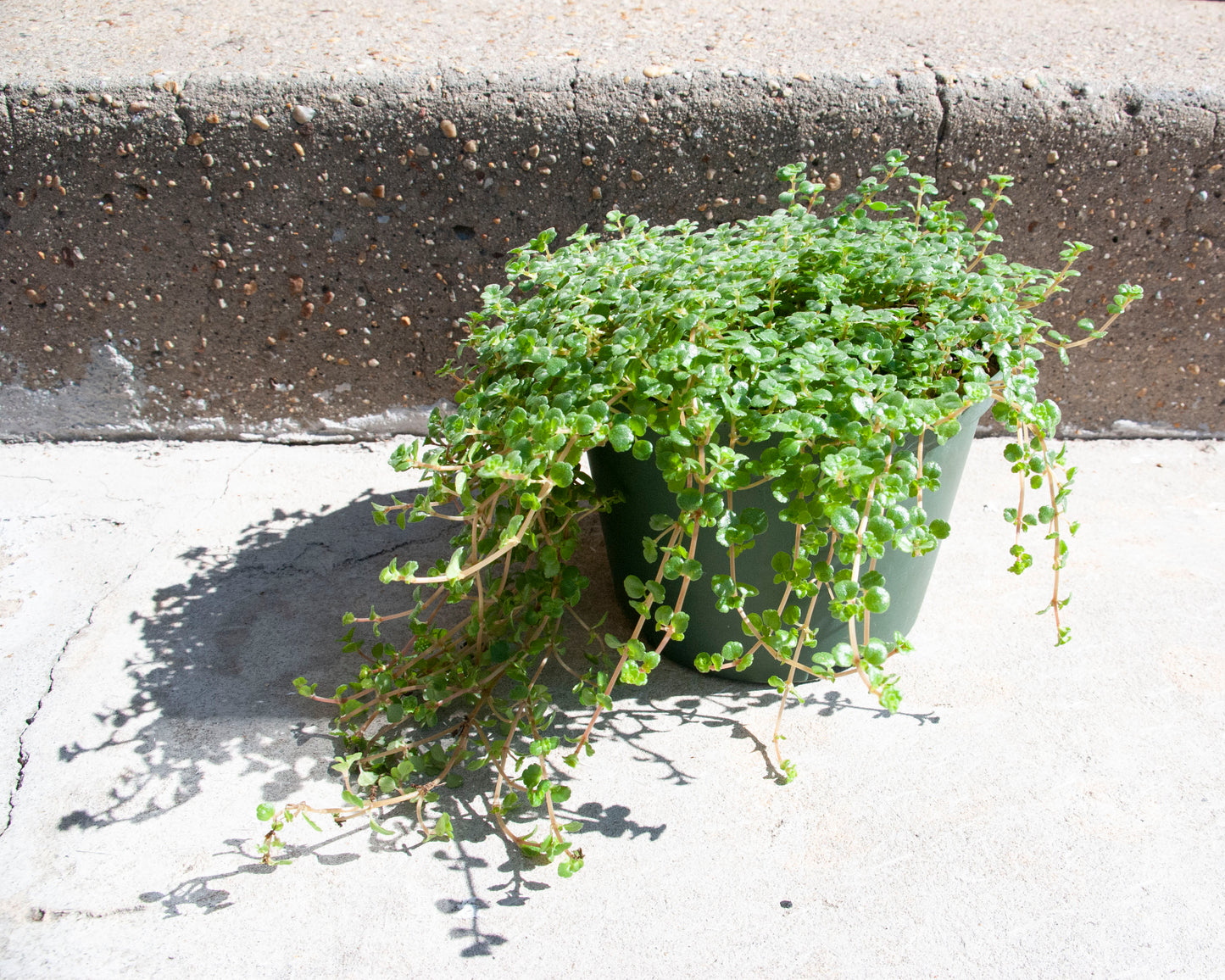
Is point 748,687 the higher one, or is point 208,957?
point 748,687

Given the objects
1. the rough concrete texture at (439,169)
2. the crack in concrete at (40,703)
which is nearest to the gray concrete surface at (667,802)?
the crack in concrete at (40,703)

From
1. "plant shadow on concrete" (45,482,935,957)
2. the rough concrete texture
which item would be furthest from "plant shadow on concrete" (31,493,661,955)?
the rough concrete texture

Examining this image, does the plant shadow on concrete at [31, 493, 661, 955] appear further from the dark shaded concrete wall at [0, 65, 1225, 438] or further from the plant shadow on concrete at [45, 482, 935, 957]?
the dark shaded concrete wall at [0, 65, 1225, 438]

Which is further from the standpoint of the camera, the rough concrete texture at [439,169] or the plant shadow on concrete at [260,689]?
the rough concrete texture at [439,169]

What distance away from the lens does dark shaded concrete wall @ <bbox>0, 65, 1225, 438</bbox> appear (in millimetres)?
2088

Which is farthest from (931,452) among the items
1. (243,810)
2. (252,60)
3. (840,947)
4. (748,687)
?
(252,60)

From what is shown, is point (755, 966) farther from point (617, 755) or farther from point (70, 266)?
point (70, 266)

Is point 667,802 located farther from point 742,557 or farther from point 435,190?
point 435,190

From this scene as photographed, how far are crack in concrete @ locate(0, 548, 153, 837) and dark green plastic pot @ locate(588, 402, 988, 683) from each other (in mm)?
1024

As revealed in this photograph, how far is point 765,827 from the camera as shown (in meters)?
1.36

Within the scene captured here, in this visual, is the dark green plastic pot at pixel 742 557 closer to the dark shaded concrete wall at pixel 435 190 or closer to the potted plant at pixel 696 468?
the potted plant at pixel 696 468

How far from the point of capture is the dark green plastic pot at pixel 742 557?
145 cm

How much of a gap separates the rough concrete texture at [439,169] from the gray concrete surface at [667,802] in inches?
21.3

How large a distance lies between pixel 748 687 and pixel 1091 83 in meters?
1.61
